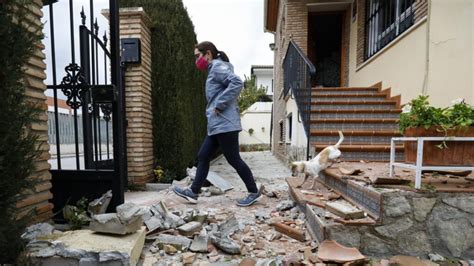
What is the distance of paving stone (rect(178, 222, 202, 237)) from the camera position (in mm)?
1934

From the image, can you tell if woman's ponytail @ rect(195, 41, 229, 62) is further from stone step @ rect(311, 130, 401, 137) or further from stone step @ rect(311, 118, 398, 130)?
stone step @ rect(311, 118, 398, 130)

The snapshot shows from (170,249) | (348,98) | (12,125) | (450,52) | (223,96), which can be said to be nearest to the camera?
(12,125)

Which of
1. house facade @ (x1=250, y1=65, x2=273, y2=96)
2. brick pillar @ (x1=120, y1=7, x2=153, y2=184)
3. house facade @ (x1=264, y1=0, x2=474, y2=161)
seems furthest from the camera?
house facade @ (x1=250, y1=65, x2=273, y2=96)

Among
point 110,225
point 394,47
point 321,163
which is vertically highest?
point 394,47

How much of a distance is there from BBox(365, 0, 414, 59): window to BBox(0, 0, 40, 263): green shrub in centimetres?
493

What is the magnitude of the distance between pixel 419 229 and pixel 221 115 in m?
1.77

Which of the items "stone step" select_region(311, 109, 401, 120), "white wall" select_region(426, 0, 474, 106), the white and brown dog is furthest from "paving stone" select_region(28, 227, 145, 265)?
"white wall" select_region(426, 0, 474, 106)

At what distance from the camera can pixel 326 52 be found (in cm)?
941

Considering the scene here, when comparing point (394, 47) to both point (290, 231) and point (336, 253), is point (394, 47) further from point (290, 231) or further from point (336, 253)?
point (336, 253)

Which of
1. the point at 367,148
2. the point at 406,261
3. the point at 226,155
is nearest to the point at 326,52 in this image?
the point at 367,148

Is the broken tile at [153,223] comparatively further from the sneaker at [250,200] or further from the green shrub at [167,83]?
the green shrub at [167,83]

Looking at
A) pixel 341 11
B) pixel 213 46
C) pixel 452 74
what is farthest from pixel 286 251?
pixel 341 11

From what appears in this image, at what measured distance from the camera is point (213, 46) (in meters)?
2.66

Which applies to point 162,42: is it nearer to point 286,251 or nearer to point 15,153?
point 15,153
